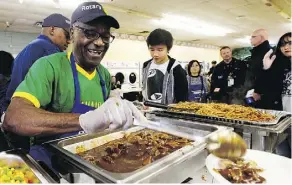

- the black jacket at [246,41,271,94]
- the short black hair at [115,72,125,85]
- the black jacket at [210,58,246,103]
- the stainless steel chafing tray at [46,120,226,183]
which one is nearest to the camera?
the stainless steel chafing tray at [46,120,226,183]

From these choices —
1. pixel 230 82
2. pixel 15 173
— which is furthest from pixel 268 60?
pixel 15 173

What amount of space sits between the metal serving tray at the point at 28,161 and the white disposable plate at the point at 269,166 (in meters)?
0.66

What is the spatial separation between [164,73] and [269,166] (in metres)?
1.87

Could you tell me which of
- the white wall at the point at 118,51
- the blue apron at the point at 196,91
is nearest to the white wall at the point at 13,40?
the white wall at the point at 118,51

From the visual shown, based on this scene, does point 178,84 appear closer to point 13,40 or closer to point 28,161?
point 28,161

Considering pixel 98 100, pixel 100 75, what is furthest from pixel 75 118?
pixel 100 75

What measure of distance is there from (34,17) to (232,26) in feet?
19.6

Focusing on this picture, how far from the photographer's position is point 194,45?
1246 cm

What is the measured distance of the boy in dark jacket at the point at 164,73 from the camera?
107 inches

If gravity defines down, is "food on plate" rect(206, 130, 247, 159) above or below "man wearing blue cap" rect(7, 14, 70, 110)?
below

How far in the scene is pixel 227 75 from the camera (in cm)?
430

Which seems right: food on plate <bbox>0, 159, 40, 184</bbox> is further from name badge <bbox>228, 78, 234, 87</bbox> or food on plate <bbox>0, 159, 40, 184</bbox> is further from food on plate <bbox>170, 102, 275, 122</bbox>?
name badge <bbox>228, 78, 234, 87</bbox>

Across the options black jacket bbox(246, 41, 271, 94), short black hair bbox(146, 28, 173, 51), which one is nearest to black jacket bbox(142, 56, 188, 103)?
short black hair bbox(146, 28, 173, 51)

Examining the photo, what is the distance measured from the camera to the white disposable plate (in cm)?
92
